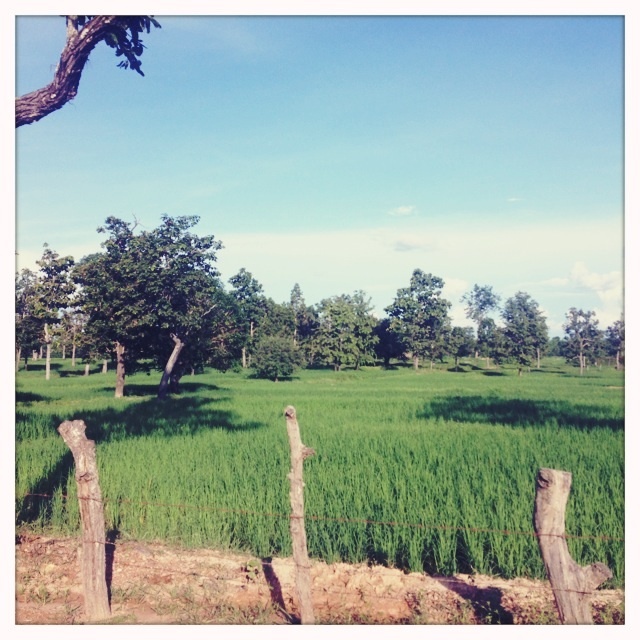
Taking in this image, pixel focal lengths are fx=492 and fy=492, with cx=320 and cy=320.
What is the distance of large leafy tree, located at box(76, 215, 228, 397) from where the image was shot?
1551 centimetres

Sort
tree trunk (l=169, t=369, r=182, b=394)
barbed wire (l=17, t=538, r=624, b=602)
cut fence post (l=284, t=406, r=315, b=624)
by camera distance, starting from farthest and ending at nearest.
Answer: tree trunk (l=169, t=369, r=182, b=394)
barbed wire (l=17, t=538, r=624, b=602)
cut fence post (l=284, t=406, r=315, b=624)

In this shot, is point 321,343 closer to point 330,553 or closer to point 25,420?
point 25,420

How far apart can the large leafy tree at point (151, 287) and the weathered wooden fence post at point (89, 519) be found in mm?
12289

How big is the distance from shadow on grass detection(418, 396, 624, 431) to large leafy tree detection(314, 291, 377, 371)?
26452 mm

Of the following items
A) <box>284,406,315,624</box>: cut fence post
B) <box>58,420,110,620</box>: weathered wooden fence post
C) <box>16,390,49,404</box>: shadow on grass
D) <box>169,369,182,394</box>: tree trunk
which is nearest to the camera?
<box>284,406,315,624</box>: cut fence post

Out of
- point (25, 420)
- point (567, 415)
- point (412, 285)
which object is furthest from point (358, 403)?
point (412, 285)

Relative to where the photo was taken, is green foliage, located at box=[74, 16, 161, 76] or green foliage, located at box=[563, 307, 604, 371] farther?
green foliage, located at box=[563, 307, 604, 371]

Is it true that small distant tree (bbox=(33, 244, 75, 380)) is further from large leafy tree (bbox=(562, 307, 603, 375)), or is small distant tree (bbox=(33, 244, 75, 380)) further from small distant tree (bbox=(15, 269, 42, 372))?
large leafy tree (bbox=(562, 307, 603, 375))

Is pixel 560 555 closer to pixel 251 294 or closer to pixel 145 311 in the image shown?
pixel 145 311

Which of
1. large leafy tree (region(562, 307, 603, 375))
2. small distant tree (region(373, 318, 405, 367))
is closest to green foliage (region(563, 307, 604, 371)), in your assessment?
large leafy tree (region(562, 307, 603, 375))

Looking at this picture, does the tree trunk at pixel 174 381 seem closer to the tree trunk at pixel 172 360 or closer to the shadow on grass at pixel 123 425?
the tree trunk at pixel 172 360

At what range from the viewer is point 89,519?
11.5 ft

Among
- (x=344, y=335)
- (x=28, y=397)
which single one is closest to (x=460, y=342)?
(x=344, y=335)

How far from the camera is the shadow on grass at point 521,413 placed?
1166 cm
